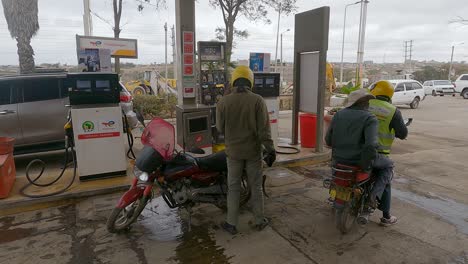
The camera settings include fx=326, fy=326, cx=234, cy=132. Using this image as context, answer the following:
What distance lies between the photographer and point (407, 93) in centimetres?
1659

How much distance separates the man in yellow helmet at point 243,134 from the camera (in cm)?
334

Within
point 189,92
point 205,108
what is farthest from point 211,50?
point 205,108

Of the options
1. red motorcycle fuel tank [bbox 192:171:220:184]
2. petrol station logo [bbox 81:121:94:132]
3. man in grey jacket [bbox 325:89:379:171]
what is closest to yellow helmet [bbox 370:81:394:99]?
man in grey jacket [bbox 325:89:379:171]

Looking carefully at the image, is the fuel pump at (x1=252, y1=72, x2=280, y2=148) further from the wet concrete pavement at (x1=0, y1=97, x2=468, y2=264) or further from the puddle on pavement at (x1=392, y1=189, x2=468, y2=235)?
the puddle on pavement at (x1=392, y1=189, x2=468, y2=235)

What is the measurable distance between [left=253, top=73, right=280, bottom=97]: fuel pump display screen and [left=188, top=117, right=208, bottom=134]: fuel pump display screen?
1.19 m

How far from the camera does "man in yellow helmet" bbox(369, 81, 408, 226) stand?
3.52 metres

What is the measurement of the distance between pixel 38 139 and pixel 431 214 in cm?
631

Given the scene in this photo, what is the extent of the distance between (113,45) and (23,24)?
8.48 feet

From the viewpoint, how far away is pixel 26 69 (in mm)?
8305

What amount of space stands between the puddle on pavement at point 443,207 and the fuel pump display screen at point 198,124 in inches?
131

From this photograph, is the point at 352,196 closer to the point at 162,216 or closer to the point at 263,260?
the point at 263,260

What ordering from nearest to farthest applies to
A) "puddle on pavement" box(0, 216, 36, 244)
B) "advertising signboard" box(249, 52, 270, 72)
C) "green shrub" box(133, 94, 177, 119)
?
1. "puddle on pavement" box(0, 216, 36, 244)
2. "advertising signboard" box(249, 52, 270, 72)
3. "green shrub" box(133, 94, 177, 119)

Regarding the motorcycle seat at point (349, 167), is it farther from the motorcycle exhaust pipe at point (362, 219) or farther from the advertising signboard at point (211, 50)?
the advertising signboard at point (211, 50)

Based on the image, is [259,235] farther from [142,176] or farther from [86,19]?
[86,19]
